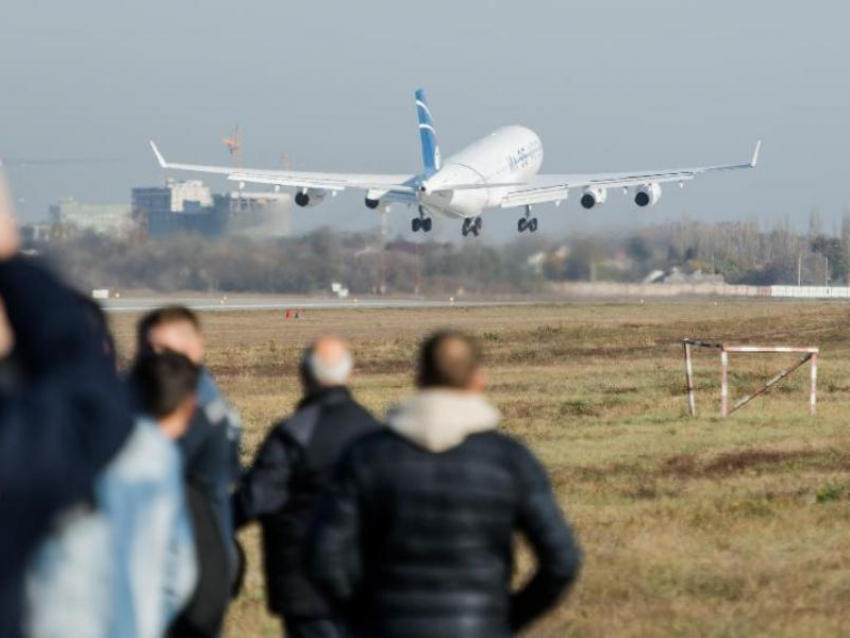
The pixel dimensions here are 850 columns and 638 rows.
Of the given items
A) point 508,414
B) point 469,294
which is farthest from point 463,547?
point 469,294

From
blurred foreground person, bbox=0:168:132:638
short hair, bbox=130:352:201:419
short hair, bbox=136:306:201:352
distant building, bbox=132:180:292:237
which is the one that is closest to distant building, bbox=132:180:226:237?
distant building, bbox=132:180:292:237

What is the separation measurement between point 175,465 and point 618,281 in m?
71.4

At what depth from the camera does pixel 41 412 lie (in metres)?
5.75

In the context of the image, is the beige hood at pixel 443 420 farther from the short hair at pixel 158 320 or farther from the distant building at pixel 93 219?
the distant building at pixel 93 219

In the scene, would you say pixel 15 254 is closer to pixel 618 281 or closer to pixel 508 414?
pixel 508 414

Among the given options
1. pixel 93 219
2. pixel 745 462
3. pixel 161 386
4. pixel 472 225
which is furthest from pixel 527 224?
pixel 161 386

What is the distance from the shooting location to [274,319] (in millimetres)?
84562

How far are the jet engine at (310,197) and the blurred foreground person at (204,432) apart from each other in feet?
253

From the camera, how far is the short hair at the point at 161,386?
841 centimetres

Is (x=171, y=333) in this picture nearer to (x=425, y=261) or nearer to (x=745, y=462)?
(x=745, y=462)

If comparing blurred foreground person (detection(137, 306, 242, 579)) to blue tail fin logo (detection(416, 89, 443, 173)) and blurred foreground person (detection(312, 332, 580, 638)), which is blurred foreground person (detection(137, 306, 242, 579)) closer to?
blurred foreground person (detection(312, 332, 580, 638))

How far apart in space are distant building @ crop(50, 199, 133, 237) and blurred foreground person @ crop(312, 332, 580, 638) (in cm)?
3781

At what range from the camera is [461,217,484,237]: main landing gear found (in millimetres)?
87125

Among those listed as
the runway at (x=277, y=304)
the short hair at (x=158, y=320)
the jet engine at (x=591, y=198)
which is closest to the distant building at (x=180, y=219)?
the runway at (x=277, y=304)
